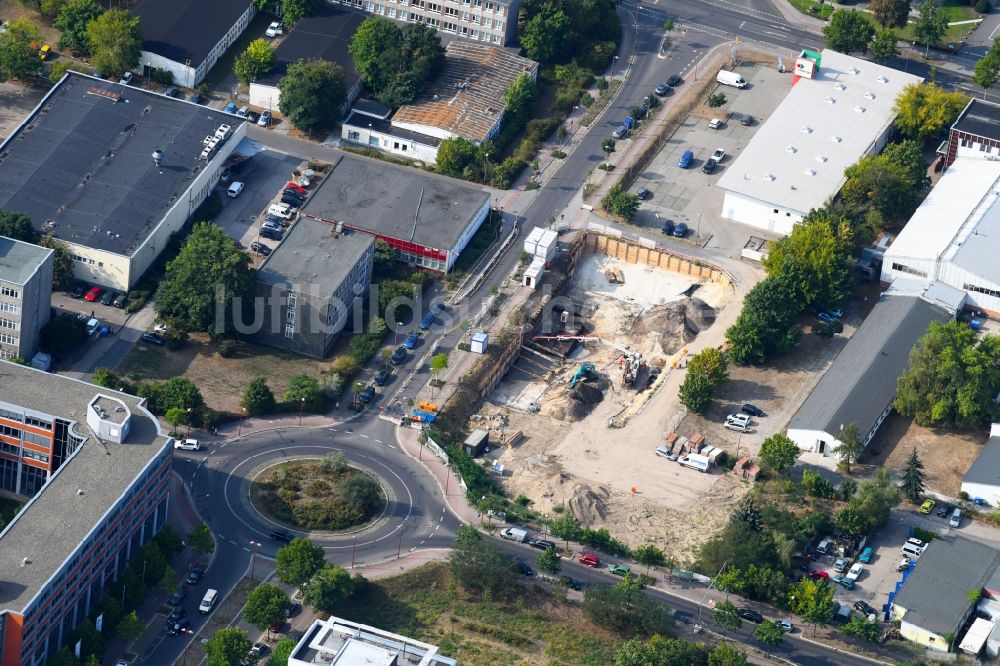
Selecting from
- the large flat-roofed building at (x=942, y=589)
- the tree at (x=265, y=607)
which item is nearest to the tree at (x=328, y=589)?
the tree at (x=265, y=607)

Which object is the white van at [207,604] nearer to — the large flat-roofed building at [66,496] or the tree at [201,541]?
the tree at [201,541]

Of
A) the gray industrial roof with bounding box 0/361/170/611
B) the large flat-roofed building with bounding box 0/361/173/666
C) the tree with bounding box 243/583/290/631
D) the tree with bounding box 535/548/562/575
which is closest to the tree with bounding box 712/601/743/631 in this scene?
the tree with bounding box 535/548/562/575

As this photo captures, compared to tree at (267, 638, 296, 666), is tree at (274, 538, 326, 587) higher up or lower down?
higher up

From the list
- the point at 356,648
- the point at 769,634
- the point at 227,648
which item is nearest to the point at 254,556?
the point at 227,648

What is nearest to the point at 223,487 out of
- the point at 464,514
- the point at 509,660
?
the point at 464,514

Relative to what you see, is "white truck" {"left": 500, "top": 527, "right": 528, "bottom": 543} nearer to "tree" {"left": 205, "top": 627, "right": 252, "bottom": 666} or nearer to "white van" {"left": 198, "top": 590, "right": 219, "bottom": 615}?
"white van" {"left": 198, "top": 590, "right": 219, "bottom": 615}

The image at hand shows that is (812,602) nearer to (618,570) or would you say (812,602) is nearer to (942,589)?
(942,589)

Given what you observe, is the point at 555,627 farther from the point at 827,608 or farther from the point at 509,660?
the point at 827,608
